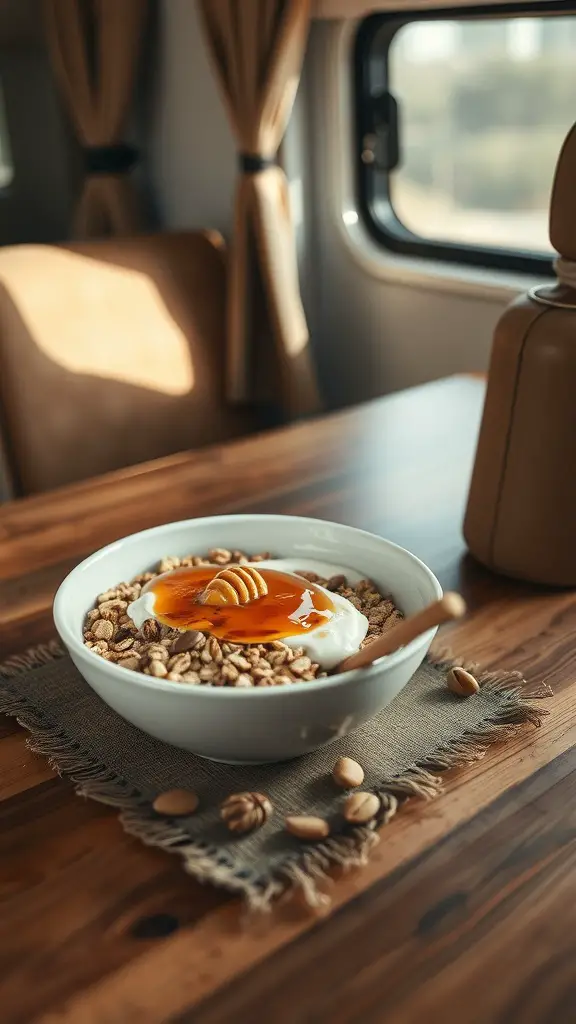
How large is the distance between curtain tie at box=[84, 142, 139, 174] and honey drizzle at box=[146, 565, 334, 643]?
192cm

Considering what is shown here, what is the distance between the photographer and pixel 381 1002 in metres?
0.57

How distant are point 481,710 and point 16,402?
1280 millimetres

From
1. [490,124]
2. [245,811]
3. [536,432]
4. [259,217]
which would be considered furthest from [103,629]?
[490,124]

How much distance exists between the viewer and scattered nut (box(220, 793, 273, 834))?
0.69 meters

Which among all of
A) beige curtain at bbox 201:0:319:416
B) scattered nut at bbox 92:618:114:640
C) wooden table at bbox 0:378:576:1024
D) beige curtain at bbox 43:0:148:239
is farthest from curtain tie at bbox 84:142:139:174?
scattered nut at bbox 92:618:114:640

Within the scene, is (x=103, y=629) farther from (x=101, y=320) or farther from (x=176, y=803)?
(x=101, y=320)

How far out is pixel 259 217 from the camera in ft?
7.01

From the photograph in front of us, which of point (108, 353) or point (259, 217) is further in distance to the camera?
point (259, 217)

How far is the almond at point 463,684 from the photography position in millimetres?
853

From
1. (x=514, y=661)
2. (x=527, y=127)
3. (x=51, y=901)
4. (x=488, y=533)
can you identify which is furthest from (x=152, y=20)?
(x=527, y=127)

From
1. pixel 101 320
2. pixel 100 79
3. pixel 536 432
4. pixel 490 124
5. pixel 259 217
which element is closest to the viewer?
pixel 536 432

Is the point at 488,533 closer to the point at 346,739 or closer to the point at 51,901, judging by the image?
the point at 346,739

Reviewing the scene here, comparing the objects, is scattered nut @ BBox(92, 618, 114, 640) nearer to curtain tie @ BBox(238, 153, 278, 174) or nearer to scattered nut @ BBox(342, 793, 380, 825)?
scattered nut @ BBox(342, 793, 380, 825)

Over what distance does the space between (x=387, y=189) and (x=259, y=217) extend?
298 mm
